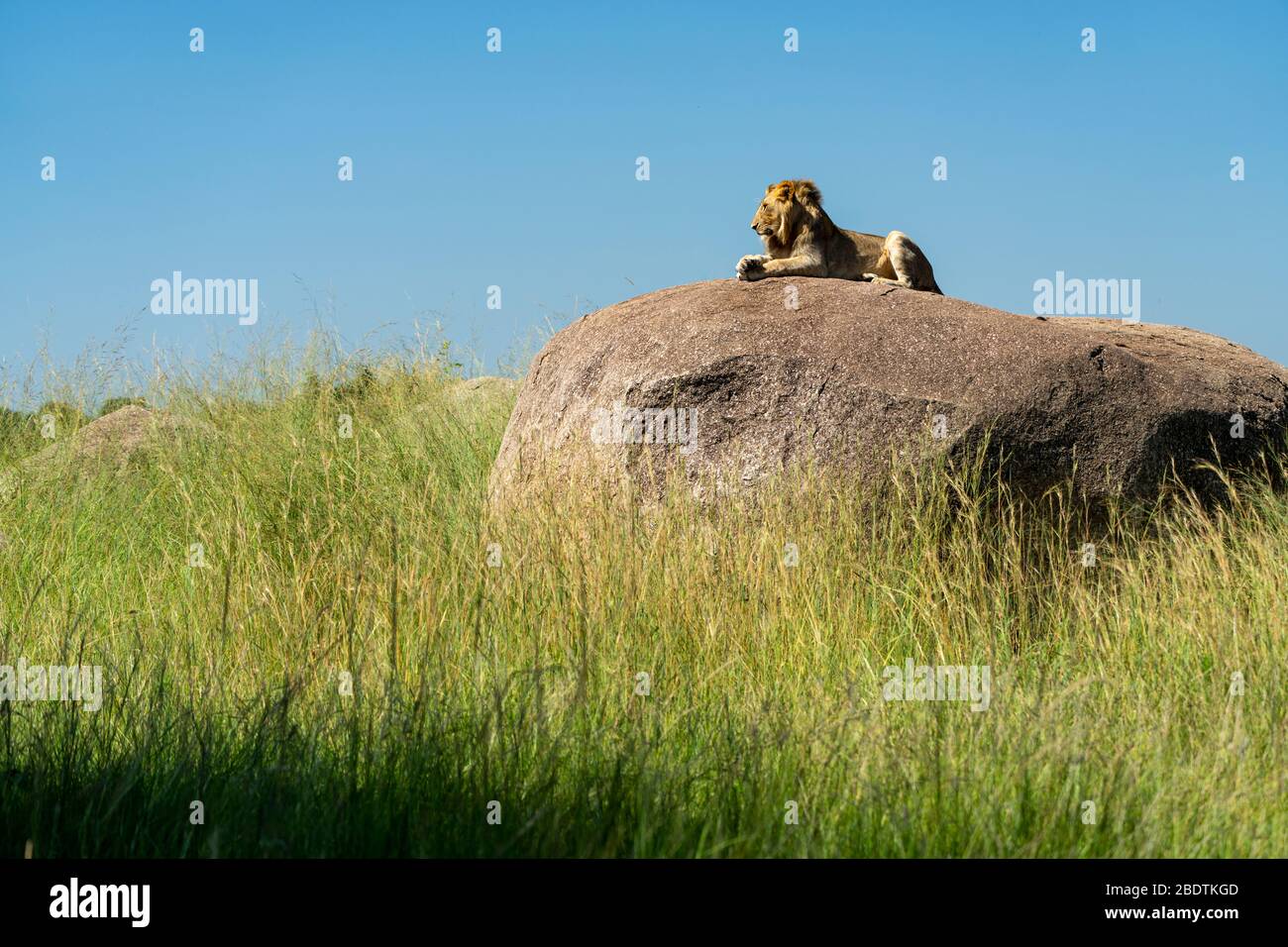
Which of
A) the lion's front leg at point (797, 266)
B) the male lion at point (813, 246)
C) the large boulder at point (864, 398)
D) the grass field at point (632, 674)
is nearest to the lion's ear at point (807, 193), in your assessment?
the male lion at point (813, 246)

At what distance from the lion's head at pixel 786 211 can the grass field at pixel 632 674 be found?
2.41m

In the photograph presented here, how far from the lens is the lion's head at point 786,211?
7.25m

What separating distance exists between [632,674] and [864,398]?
214 cm

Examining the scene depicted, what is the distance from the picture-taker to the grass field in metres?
2.78

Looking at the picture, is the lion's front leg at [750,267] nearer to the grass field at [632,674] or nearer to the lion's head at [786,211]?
the lion's head at [786,211]

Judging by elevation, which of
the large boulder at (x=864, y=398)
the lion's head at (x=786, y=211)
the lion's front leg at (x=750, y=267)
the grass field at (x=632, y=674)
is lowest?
the grass field at (x=632, y=674)

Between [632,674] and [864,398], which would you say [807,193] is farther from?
[632,674]

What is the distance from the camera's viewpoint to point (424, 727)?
314 centimetres

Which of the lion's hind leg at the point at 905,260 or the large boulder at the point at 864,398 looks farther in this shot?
the lion's hind leg at the point at 905,260

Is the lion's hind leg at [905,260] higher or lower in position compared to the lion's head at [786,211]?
lower

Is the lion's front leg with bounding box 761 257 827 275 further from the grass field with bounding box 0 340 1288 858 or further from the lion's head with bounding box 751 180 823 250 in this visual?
the grass field with bounding box 0 340 1288 858

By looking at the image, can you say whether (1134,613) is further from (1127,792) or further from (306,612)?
(306,612)

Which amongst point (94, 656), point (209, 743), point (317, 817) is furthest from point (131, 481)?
point (317, 817)

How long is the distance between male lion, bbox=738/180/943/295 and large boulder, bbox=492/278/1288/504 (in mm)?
1187
